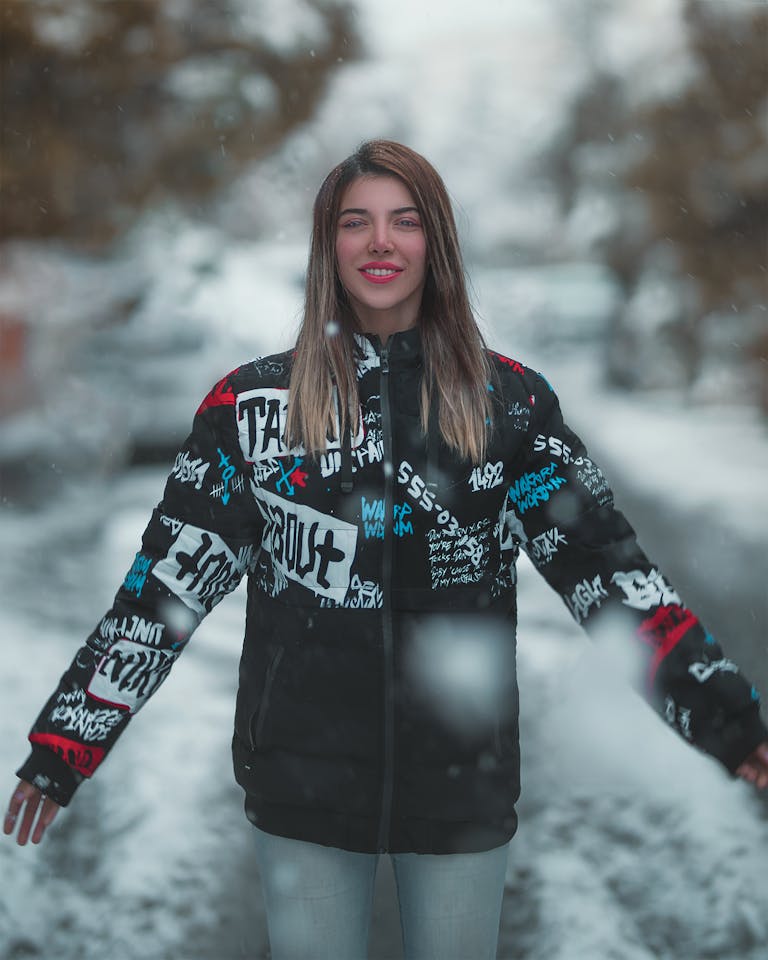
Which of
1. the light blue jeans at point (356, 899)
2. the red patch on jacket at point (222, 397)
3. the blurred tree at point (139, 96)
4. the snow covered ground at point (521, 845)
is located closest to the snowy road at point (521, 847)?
the snow covered ground at point (521, 845)

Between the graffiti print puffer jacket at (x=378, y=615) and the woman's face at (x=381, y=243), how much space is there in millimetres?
91

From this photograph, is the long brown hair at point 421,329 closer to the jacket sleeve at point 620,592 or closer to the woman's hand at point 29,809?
the jacket sleeve at point 620,592

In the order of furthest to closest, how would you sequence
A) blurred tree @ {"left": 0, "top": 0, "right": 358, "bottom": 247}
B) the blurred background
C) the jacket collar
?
1. blurred tree @ {"left": 0, "top": 0, "right": 358, "bottom": 247}
2. the blurred background
3. the jacket collar

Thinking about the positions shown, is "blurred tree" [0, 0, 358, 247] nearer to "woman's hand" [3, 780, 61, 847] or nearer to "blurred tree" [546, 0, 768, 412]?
"blurred tree" [546, 0, 768, 412]

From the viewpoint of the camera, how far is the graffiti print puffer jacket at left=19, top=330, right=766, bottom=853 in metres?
1.66

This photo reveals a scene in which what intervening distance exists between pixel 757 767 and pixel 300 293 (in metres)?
3.11

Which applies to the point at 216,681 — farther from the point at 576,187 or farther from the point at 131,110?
the point at 576,187

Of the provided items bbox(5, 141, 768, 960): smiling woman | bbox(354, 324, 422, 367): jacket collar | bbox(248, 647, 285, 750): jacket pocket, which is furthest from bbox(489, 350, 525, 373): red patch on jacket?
bbox(248, 647, 285, 750): jacket pocket

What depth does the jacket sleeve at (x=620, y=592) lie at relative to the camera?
5.43 ft

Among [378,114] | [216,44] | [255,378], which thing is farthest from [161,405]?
[255,378]

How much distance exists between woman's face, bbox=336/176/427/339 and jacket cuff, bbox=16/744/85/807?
92 centimetres

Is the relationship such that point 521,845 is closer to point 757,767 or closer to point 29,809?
point 757,767

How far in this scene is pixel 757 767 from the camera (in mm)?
1653

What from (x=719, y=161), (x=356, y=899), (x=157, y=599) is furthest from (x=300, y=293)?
(x=719, y=161)
